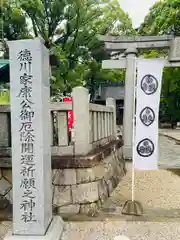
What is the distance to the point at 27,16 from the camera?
17.8 metres

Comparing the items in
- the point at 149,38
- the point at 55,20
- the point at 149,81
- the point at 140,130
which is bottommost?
the point at 140,130

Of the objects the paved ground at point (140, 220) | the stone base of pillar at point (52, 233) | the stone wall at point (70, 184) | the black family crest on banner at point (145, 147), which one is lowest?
the paved ground at point (140, 220)

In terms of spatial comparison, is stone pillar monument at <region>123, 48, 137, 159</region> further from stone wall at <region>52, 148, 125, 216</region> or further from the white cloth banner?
stone wall at <region>52, 148, 125, 216</region>

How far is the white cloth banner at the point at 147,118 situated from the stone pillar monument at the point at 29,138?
1.84 m

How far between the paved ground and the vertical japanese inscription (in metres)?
0.65

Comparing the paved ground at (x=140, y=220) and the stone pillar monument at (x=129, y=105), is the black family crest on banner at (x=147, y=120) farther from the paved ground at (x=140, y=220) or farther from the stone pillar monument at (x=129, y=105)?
the stone pillar monument at (x=129, y=105)

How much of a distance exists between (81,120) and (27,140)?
1.24 metres

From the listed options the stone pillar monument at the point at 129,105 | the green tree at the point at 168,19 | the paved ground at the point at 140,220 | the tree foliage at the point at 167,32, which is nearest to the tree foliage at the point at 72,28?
the tree foliage at the point at 167,32

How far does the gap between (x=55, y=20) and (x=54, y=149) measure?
1684cm

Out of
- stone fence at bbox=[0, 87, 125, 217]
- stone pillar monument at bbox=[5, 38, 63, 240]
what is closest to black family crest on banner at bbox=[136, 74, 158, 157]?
stone fence at bbox=[0, 87, 125, 217]

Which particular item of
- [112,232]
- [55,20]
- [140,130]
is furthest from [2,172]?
[55,20]

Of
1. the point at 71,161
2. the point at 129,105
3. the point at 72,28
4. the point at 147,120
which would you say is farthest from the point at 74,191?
the point at 72,28

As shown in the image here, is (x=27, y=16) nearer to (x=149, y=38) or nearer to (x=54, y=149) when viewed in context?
(x=149, y=38)

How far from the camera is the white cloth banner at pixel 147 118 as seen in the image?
409 cm
